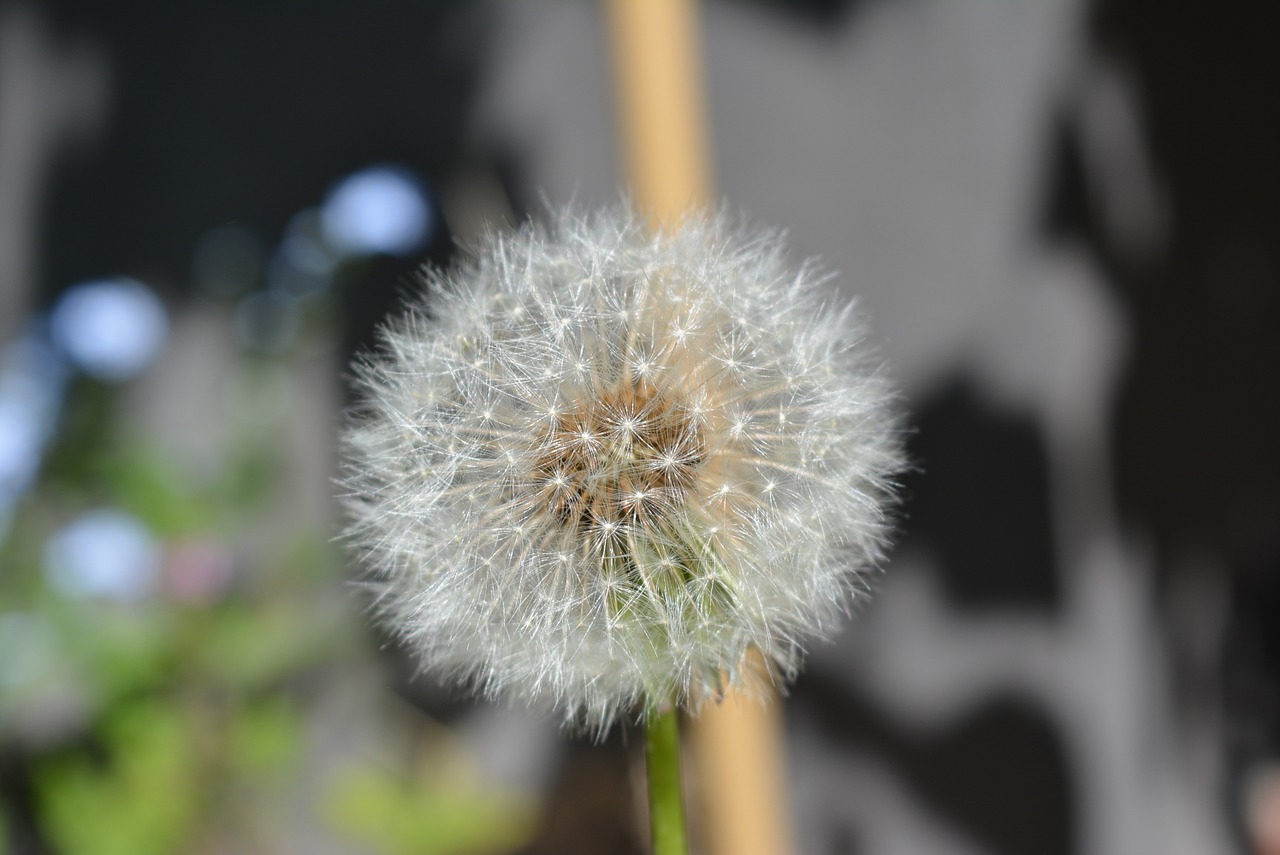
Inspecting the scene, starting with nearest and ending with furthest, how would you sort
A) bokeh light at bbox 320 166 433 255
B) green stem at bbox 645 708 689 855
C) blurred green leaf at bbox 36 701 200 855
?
1. green stem at bbox 645 708 689 855
2. blurred green leaf at bbox 36 701 200 855
3. bokeh light at bbox 320 166 433 255

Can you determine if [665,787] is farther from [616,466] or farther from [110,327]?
[110,327]

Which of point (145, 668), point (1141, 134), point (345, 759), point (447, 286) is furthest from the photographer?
point (1141, 134)

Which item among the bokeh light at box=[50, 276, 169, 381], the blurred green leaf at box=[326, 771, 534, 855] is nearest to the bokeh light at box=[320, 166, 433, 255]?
the bokeh light at box=[50, 276, 169, 381]

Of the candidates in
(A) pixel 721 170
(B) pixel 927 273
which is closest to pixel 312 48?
(A) pixel 721 170

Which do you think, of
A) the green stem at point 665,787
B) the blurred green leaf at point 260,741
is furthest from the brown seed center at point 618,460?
the blurred green leaf at point 260,741

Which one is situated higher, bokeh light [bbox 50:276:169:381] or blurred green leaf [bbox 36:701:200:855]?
bokeh light [bbox 50:276:169:381]

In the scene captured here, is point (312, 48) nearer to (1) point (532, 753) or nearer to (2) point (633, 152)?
(2) point (633, 152)

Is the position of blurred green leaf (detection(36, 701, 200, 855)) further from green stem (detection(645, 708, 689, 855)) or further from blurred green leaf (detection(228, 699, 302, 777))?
green stem (detection(645, 708, 689, 855))
